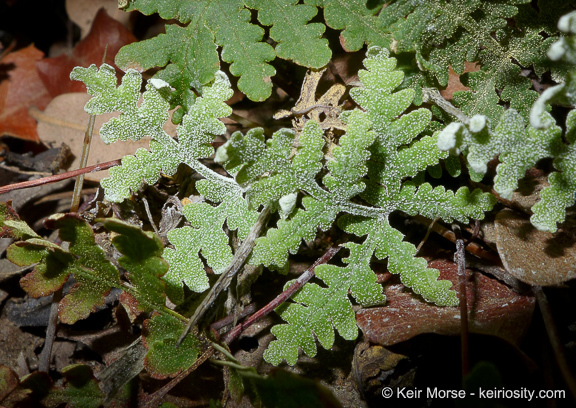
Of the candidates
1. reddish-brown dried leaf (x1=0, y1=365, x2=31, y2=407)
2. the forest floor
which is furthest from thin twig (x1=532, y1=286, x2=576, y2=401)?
reddish-brown dried leaf (x1=0, y1=365, x2=31, y2=407)

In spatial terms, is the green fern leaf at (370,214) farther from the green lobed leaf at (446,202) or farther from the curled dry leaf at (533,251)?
the curled dry leaf at (533,251)

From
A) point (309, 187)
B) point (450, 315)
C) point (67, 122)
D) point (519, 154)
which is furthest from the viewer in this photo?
point (67, 122)

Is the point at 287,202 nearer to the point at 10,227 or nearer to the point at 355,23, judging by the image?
the point at 355,23

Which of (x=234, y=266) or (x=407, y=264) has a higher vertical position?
(x=407, y=264)

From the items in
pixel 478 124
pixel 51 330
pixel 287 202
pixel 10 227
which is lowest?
pixel 51 330

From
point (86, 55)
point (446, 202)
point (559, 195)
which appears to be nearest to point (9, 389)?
point (446, 202)

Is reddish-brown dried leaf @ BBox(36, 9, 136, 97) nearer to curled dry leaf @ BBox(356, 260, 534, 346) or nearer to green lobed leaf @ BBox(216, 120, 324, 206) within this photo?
green lobed leaf @ BBox(216, 120, 324, 206)

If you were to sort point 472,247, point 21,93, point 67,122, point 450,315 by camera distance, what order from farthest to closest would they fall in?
point 21,93, point 67,122, point 472,247, point 450,315

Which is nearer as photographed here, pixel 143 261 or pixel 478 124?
pixel 478 124
